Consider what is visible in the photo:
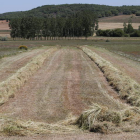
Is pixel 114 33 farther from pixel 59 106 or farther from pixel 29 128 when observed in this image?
pixel 29 128

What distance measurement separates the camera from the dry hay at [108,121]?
23.4 ft

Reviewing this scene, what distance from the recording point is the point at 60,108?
30.7ft

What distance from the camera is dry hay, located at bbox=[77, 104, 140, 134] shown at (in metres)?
7.12

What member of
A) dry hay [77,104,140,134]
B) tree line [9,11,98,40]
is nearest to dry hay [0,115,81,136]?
dry hay [77,104,140,134]

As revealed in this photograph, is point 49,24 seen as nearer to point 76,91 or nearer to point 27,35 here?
point 27,35

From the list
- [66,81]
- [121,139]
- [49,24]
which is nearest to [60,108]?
[121,139]

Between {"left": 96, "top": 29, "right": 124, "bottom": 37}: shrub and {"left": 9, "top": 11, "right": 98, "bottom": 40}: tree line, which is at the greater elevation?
{"left": 9, "top": 11, "right": 98, "bottom": 40}: tree line

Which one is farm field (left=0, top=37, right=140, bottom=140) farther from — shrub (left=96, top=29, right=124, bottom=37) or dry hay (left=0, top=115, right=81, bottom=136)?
shrub (left=96, top=29, right=124, bottom=37)

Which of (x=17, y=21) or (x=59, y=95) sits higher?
(x=17, y=21)

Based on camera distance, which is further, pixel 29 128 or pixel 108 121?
pixel 108 121

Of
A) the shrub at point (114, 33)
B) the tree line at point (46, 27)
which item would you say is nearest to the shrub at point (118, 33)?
the shrub at point (114, 33)

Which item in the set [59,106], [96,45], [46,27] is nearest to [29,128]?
[59,106]

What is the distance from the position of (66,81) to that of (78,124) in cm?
706

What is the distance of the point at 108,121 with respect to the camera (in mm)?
7512
